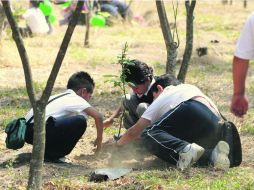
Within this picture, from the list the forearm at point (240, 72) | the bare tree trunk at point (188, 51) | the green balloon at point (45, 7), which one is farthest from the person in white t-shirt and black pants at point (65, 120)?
the green balloon at point (45, 7)

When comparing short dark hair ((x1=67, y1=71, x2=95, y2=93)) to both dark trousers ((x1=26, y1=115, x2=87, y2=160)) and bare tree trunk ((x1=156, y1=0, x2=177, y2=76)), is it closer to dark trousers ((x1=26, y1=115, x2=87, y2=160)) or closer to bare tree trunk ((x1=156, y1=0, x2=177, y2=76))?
dark trousers ((x1=26, y1=115, x2=87, y2=160))

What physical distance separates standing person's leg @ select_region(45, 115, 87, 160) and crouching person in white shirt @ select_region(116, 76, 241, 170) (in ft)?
1.29

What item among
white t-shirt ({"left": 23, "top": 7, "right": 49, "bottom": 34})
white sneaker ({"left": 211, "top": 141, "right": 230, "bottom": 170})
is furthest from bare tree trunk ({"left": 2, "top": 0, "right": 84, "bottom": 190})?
white t-shirt ({"left": 23, "top": 7, "right": 49, "bottom": 34})

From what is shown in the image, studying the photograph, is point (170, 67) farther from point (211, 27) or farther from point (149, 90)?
point (211, 27)

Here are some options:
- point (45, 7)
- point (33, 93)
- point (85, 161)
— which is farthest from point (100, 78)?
point (45, 7)

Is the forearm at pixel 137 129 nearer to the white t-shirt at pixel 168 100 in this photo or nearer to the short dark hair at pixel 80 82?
the white t-shirt at pixel 168 100

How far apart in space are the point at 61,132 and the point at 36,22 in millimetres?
8729

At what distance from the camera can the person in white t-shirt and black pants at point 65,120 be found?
528 centimetres

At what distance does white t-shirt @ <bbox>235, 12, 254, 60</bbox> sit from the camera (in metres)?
3.56

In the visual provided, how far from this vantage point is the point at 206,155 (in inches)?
203

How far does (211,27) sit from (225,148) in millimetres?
11230

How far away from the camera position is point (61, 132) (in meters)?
5.30

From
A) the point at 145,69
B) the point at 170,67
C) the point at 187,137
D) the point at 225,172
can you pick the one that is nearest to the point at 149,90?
the point at 145,69

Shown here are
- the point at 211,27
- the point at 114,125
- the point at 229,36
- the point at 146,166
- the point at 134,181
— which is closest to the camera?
the point at 134,181
